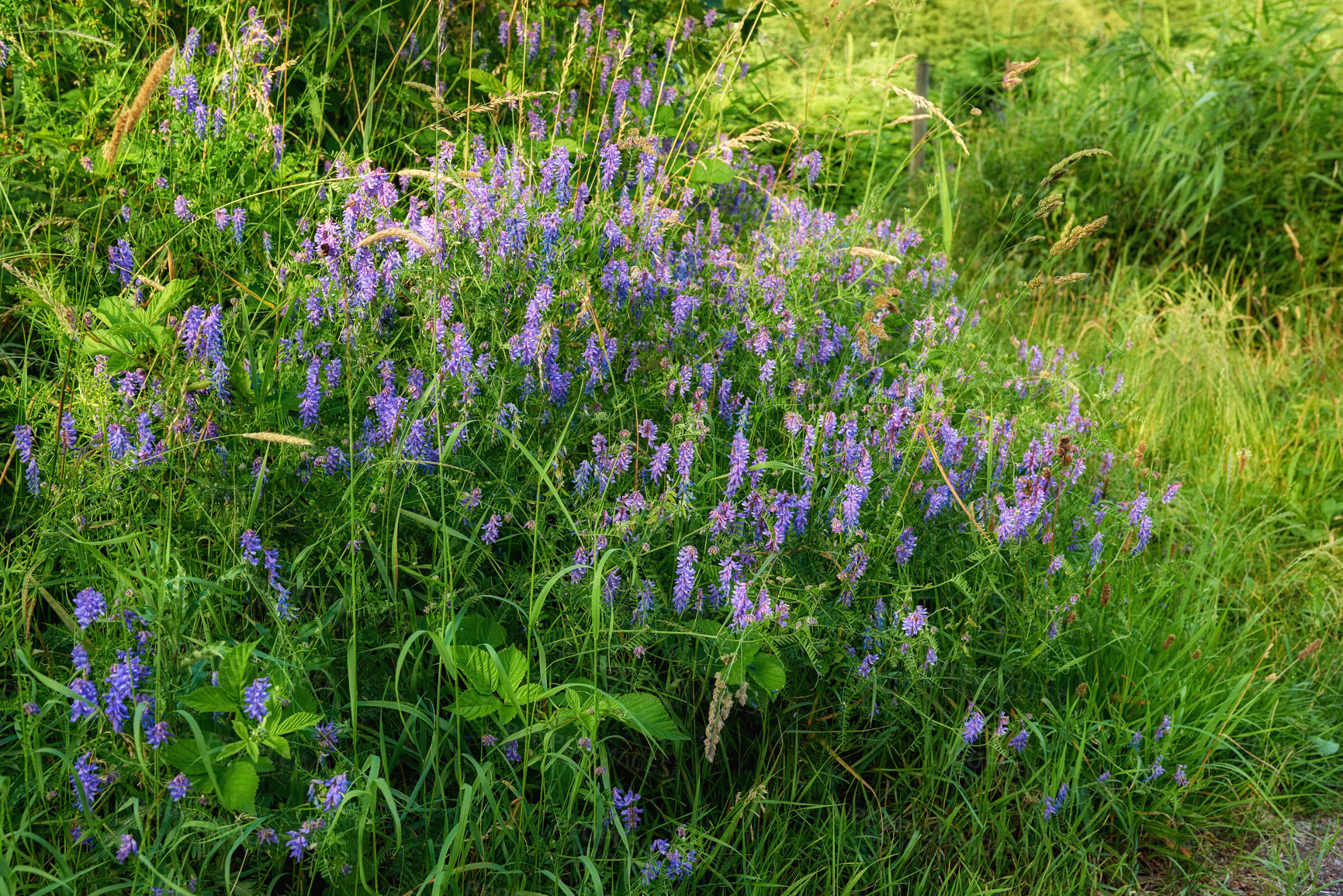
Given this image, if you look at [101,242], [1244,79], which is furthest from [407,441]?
[1244,79]

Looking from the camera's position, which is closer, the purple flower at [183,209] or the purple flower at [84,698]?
the purple flower at [84,698]

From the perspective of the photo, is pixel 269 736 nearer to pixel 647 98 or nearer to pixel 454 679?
pixel 454 679

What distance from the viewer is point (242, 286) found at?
7.96 feet

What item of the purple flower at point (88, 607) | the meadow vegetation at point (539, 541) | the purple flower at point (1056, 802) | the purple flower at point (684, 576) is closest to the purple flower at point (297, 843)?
the meadow vegetation at point (539, 541)

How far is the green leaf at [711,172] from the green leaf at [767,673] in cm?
148

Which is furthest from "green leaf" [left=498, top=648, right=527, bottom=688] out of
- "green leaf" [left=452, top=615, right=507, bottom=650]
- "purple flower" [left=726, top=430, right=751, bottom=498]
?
"purple flower" [left=726, top=430, right=751, bottom=498]

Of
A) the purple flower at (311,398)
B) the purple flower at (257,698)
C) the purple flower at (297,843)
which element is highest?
the purple flower at (311,398)

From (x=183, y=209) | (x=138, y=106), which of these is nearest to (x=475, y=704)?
(x=138, y=106)

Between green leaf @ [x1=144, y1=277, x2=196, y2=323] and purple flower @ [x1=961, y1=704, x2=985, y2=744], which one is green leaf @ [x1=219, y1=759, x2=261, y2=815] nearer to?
green leaf @ [x1=144, y1=277, x2=196, y2=323]

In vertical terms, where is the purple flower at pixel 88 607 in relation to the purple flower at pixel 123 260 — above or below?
below

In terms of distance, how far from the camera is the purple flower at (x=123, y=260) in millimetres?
2320

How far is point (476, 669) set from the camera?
182 centimetres

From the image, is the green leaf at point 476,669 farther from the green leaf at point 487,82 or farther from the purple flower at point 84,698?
the green leaf at point 487,82

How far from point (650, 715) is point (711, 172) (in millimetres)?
1734
